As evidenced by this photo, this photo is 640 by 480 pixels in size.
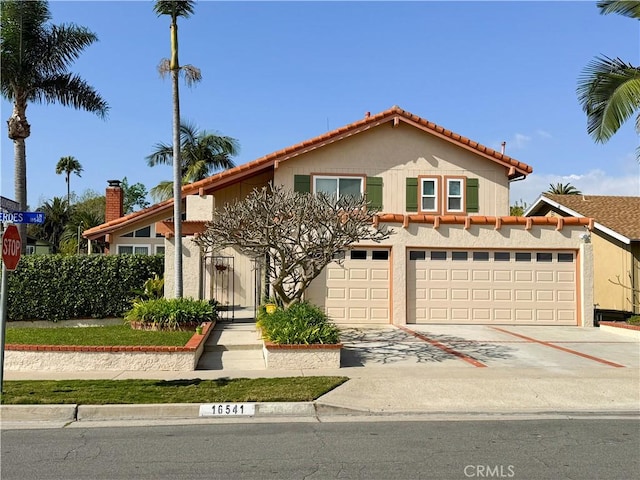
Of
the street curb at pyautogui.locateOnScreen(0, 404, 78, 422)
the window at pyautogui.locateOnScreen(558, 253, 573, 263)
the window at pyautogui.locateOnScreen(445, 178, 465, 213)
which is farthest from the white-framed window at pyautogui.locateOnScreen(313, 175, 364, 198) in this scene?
the street curb at pyautogui.locateOnScreen(0, 404, 78, 422)

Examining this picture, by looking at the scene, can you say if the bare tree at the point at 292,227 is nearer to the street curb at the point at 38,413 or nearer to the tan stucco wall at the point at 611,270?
the street curb at the point at 38,413

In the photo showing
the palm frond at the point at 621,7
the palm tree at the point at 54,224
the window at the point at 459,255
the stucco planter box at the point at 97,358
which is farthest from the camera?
the palm tree at the point at 54,224

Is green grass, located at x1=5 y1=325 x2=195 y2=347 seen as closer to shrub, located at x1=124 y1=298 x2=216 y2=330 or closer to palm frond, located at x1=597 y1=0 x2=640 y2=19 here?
shrub, located at x1=124 y1=298 x2=216 y2=330

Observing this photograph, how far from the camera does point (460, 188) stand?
19578 mm

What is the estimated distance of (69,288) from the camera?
15102 millimetres

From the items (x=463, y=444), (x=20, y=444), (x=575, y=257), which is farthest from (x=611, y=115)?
(x=20, y=444)

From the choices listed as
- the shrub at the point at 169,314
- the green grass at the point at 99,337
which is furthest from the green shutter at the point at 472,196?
the green grass at the point at 99,337

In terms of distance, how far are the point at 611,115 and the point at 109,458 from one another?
13.8 metres

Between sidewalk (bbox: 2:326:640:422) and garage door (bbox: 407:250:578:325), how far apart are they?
206 cm

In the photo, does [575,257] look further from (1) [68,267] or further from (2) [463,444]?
(1) [68,267]

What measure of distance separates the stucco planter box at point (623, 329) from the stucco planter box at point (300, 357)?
9.28 meters

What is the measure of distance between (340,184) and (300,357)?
9.98 m

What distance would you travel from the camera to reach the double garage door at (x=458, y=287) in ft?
53.4

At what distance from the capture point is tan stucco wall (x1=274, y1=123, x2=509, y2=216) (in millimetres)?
19328
